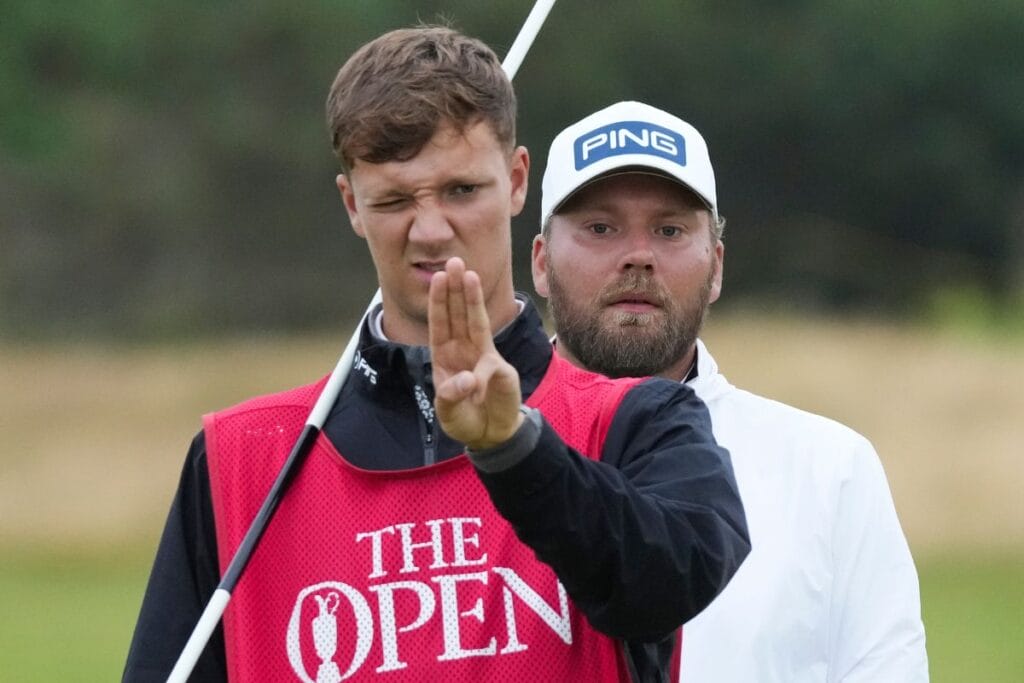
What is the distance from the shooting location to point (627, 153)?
156 inches

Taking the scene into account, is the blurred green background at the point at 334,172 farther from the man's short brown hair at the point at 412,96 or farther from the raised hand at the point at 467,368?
the raised hand at the point at 467,368

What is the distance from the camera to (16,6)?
25.6 metres

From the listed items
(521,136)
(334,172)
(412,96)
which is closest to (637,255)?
(412,96)

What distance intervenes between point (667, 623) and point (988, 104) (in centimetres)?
2571

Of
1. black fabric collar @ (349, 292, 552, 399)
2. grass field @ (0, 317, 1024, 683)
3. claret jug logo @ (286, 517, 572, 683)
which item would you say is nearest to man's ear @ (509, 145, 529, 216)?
black fabric collar @ (349, 292, 552, 399)

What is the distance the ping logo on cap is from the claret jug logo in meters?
1.45

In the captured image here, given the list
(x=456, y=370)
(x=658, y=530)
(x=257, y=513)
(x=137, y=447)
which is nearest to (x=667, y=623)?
(x=658, y=530)

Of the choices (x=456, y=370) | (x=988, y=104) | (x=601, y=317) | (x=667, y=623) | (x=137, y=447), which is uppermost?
(x=988, y=104)

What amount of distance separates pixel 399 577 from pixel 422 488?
0.12 metres

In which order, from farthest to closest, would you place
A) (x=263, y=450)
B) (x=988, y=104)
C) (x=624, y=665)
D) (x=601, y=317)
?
(x=988, y=104), (x=601, y=317), (x=263, y=450), (x=624, y=665)

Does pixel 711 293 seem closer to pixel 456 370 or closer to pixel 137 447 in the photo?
pixel 456 370

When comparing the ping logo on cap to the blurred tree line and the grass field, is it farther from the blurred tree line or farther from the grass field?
the blurred tree line

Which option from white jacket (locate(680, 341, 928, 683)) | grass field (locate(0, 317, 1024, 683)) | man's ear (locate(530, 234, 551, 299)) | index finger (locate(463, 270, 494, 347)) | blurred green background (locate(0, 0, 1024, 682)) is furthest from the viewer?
blurred green background (locate(0, 0, 1024, 682))

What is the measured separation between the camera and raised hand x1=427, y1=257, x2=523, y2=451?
2316 mm
